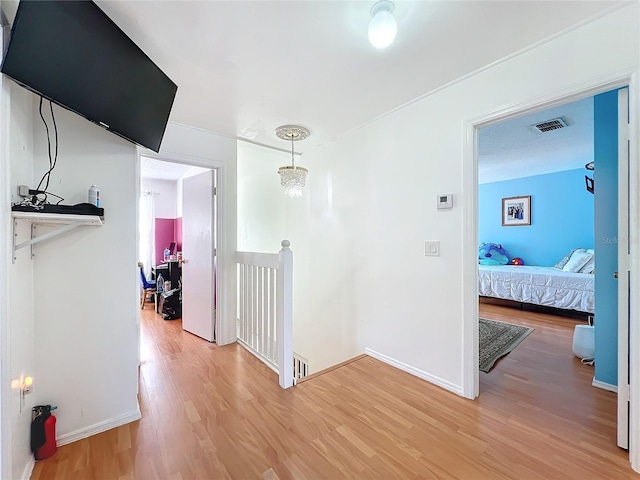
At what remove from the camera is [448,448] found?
4.97ft

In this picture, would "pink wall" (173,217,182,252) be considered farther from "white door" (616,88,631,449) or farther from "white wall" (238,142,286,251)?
"white door" (616,88,631,449)

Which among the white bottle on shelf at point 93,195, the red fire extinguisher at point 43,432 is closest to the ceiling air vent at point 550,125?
the white bottle on shelf at point 93,195

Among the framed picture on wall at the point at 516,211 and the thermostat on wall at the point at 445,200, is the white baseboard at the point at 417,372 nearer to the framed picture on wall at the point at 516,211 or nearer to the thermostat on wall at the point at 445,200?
the thermostat on wall at the point at 445,200

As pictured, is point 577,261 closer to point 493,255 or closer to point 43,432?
point 493,255

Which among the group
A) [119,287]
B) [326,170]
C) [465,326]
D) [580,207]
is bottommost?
[465,326]

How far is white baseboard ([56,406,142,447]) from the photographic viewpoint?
63.0 inches

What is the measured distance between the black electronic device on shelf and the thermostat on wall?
7.85ft

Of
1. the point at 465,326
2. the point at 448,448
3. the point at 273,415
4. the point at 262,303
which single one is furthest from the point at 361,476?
the point at 262,303

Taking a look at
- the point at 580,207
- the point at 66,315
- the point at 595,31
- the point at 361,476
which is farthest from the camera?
the point at 580,207

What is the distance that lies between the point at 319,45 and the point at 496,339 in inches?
144

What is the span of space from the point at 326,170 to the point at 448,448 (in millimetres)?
2864

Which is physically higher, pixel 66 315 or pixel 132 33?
pixel 132 33

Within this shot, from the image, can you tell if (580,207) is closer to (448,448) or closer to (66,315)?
(448,448)

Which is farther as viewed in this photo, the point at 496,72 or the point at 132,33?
the point at 496,72
